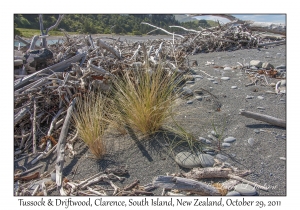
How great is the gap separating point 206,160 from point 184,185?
0.42 meters

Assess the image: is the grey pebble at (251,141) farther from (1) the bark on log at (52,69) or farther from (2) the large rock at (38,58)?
(2) the large rock at (38,58)

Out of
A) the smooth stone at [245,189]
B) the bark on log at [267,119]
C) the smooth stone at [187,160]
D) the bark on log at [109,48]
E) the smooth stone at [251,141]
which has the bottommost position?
the smooth stone at [245,189]

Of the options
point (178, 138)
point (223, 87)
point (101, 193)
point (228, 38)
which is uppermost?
point (228, 38)

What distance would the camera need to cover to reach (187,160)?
258 cm

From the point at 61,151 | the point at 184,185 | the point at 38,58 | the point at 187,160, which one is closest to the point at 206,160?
the point at 187,160

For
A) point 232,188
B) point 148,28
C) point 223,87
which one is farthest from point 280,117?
point 148,28

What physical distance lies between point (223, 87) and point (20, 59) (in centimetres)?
323

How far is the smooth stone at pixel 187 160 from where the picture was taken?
253cm

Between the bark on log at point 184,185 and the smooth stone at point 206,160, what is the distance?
29 cm

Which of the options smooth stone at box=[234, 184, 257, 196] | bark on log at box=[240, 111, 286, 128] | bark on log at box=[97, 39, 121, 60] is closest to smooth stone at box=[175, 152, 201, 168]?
smooth stone at box=[234, 184, 257, 196]

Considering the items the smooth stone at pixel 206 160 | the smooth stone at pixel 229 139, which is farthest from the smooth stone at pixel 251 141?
the smooth stone at pixel 206 160

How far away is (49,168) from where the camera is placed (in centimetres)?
278

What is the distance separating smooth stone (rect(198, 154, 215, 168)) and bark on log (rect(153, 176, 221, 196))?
295 mm

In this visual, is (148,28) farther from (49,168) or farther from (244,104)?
(49,168)
